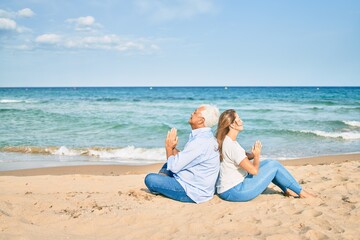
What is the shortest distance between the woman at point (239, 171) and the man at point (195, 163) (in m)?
0.11

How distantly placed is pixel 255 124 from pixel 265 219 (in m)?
15.1

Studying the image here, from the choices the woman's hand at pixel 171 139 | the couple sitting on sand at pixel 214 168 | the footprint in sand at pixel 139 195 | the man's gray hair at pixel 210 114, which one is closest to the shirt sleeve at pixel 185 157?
the couple sitting on sand at pixel 214 168

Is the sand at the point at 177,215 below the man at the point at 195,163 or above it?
below

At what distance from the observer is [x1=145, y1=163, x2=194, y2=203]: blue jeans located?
5.10 meters

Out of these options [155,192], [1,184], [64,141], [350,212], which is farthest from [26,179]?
[64,141]

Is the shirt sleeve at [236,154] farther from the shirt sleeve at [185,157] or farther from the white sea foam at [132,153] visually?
the white sea foam at [132,153]

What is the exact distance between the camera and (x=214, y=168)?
4.88 meters

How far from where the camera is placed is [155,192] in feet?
18.1

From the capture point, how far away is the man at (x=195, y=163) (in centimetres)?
474

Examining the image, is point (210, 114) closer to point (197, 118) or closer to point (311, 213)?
point (197, 118)

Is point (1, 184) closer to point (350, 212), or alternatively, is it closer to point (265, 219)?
point (265, 219)

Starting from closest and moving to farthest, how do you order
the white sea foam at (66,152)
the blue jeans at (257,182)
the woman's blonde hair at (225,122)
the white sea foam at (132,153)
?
the woman's blonde hair at (225,122), the blue jeans at (257,182), the white sea foam at (132,153), the white sea foam at (66,152)

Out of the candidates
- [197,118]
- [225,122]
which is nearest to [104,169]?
[197,118]

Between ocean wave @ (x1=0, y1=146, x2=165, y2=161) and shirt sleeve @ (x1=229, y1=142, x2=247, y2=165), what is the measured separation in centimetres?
644
